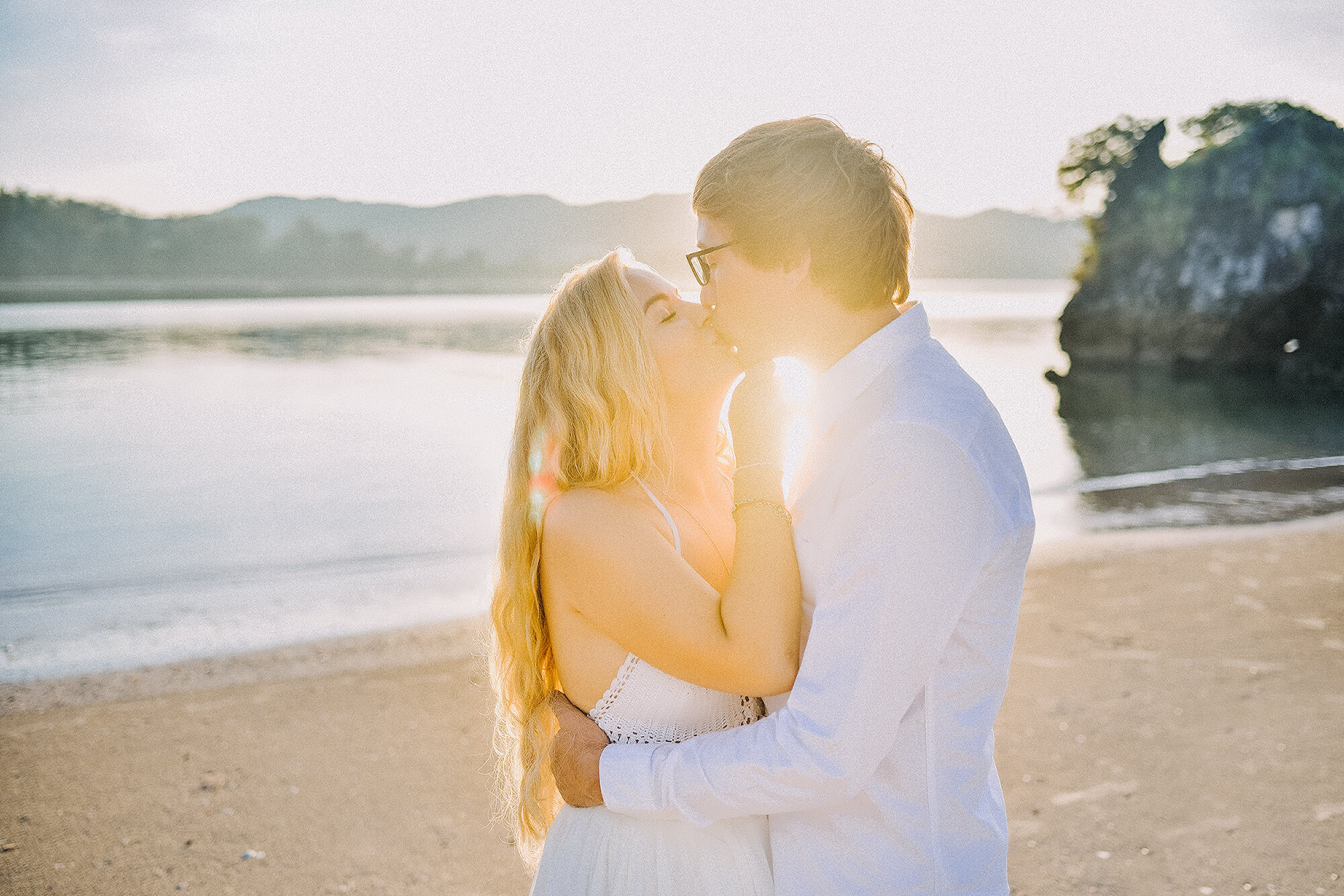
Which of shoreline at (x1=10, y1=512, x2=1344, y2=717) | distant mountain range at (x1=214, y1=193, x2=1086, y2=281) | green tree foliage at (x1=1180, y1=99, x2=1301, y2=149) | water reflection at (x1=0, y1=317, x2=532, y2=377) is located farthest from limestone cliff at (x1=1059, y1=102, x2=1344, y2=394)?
distant mountain range at (x1=214, y1=193, x2=1086, y2=281)

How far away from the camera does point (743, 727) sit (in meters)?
1.97

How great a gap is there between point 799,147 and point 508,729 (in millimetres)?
2011

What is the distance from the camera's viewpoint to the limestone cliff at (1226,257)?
1549 inches

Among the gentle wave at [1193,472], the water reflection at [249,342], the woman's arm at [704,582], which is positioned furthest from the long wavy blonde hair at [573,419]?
the water reflection at [249,342]

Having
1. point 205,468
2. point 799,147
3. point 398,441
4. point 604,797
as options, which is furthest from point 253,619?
point 398,441

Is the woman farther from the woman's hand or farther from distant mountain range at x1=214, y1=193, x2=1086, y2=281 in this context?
distant mountain range at x1=214, y1=193, x2=1086, y2=281

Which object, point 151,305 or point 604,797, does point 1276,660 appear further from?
point 151,305

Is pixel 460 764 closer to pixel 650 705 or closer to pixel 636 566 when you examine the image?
pixel 650 705

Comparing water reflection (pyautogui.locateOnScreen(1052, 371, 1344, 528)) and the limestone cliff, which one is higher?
the limestone cliff

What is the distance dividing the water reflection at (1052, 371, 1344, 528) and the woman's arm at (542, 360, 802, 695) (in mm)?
13176

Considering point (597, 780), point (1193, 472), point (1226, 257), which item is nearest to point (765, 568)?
point (597, 780)

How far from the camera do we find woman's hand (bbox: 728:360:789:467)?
2.20 meters

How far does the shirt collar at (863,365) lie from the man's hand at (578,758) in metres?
0.99

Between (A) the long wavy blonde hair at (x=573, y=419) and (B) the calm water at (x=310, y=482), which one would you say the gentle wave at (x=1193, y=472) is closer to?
(B) the calm water at (x=310, y=482)
